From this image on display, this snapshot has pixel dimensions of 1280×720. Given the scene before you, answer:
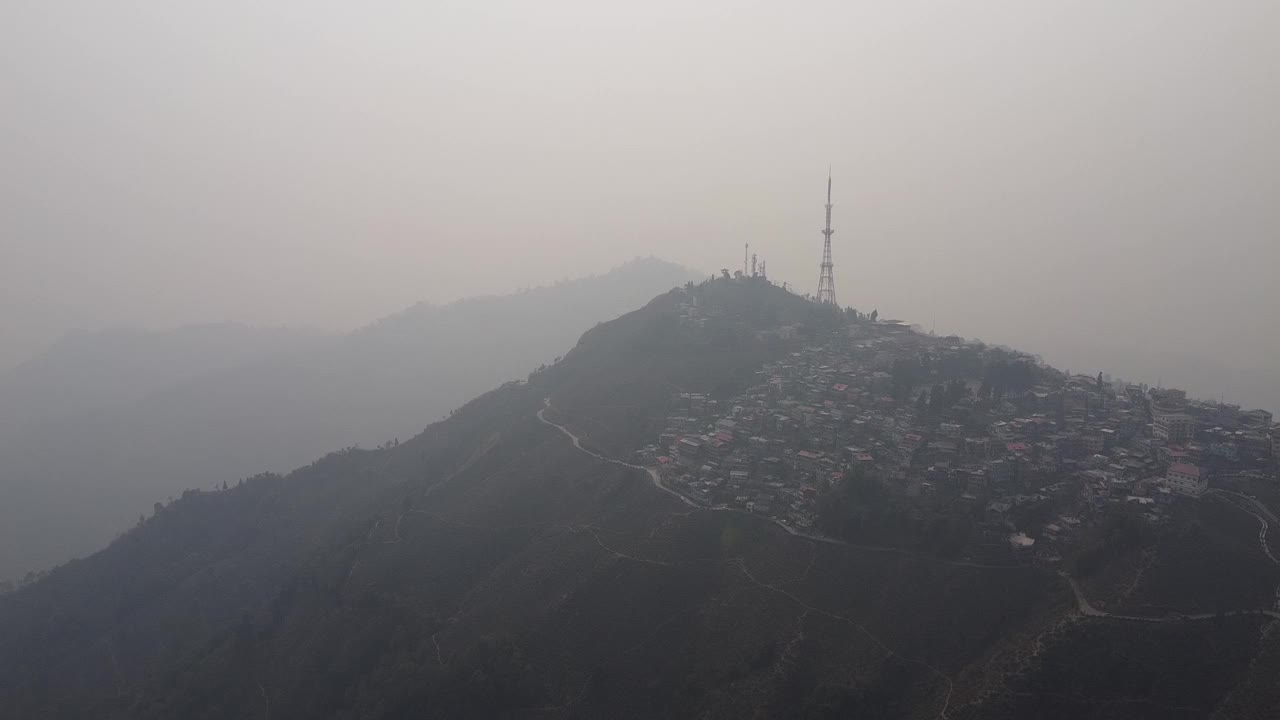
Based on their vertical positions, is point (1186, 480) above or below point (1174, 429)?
above

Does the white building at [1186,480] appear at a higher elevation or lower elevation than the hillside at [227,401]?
higher

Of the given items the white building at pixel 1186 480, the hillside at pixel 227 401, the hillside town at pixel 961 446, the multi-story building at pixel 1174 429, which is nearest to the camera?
the white building at pixel 1186 480

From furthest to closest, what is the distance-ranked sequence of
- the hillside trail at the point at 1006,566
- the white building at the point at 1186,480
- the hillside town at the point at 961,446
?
the hillside town at the point at 961,446 < the white building at the point at 1186,480 < the hillside trail at the point at 1006,566

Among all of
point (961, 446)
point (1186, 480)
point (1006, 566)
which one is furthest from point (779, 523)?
point (1186, 480)

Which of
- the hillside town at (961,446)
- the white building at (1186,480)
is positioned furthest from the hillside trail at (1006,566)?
the white building at (1186,480)

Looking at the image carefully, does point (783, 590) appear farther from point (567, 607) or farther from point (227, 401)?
point (227, 401)

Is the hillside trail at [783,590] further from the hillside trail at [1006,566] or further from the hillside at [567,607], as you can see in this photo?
the hillside at [567,607]

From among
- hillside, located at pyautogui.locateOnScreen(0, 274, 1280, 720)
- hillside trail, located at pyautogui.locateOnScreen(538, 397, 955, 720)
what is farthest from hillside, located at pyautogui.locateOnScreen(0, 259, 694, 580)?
hillside trail, located at pyautogui.locateOnScreen(538, 397, 955, 720)

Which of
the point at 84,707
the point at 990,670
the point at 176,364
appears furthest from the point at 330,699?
the point at 176,364
